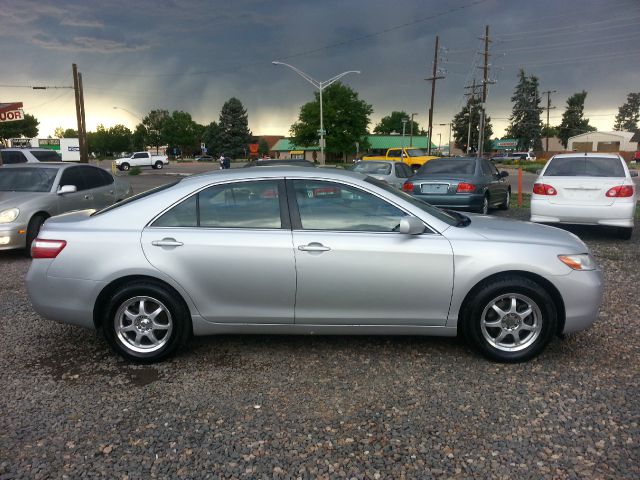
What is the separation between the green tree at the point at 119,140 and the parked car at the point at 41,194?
126 metres

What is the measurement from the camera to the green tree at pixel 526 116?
85.0m

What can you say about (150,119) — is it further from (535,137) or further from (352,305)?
(352,305)

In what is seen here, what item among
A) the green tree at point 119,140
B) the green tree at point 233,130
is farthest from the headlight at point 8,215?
the green tree at point 119,140

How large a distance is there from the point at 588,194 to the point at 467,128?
93473 millimetres

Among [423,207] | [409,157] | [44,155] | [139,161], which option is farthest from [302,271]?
[139,161]

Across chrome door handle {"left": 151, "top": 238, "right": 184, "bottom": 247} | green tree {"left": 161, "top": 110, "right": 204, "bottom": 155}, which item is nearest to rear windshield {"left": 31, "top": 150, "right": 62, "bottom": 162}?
chrome door handle {"left": 151, "top": 238, "right": 184, "bottom": 247}

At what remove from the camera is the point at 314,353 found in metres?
4.14

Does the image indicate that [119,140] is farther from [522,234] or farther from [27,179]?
[522,234]

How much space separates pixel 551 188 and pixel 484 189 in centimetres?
238

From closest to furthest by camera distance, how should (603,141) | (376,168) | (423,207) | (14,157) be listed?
1. (423,207)
2. (376,168)
3. (14,157)
4. (603,141)

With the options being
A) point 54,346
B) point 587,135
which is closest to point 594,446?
point 54,346

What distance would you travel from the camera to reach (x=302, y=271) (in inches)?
146

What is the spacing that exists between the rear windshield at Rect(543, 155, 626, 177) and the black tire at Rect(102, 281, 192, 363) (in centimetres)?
788

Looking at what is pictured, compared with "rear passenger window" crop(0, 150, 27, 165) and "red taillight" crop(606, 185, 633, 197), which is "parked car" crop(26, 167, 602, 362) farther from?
"rear passenger window" crop(0, 150, 27, 165)
